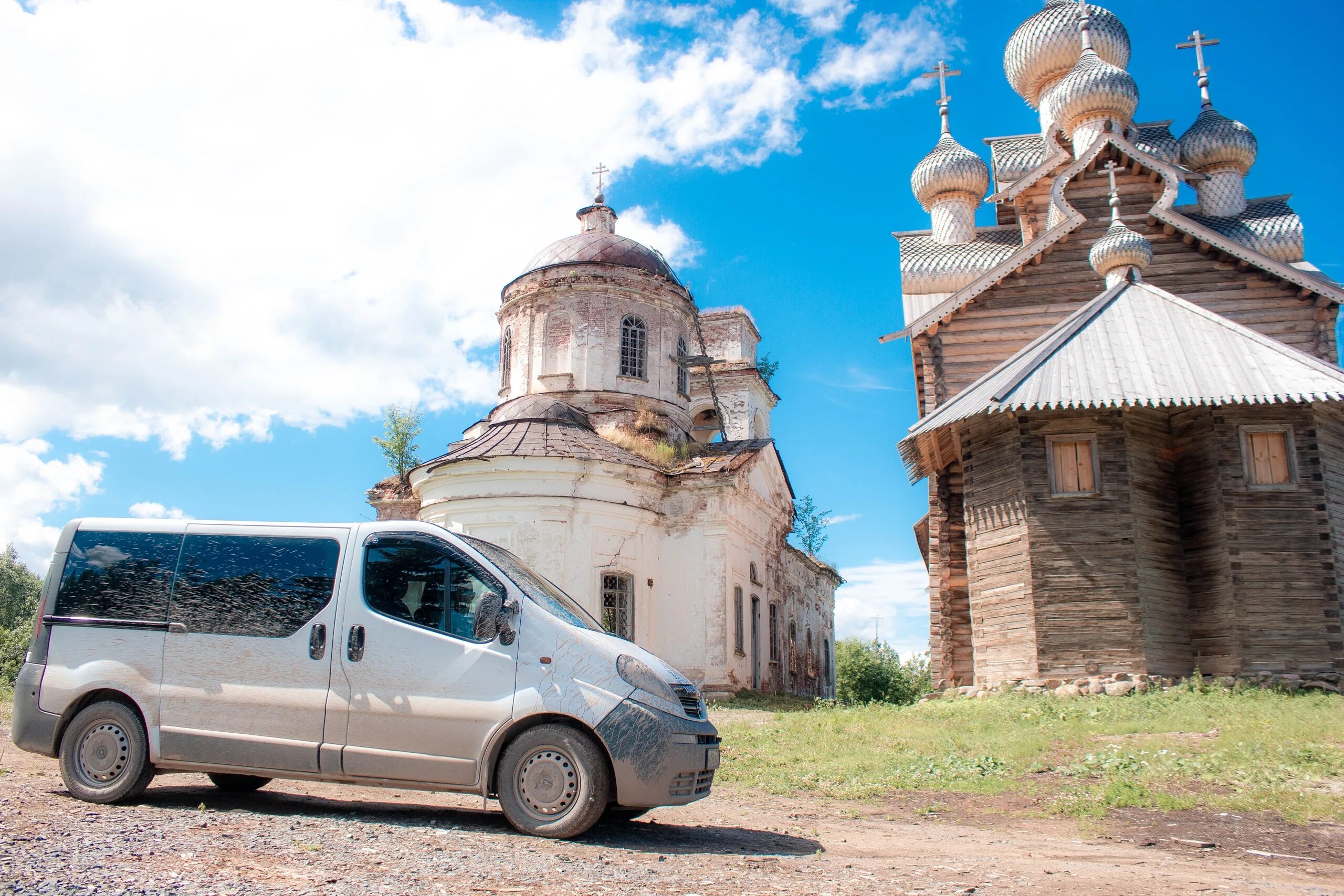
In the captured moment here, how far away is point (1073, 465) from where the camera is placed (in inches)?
582

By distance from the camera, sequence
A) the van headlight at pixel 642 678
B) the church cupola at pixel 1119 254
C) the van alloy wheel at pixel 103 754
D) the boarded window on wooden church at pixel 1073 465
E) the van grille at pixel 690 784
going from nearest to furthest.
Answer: the van grille at pixel 690 784 → the van headlight at pixel 642 678 → the van alloy wheel at pixel 103 754 → the boarded window on wooden church at pixel 1073 465 → the church cupola at pixel 1119 254

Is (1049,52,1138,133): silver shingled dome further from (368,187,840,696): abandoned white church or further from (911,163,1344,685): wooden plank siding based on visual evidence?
(368,187,840,696): abandoned white church

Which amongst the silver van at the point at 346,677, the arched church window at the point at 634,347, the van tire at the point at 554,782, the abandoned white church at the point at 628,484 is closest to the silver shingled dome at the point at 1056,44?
the abandoned white church at the point at 628,484

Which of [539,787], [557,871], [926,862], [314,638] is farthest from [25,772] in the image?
[926,862]

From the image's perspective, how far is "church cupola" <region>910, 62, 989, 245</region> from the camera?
82.6 ft

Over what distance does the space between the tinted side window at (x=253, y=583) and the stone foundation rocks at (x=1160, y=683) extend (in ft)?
35.2

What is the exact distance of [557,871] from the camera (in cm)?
504

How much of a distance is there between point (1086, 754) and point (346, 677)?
7.15 m

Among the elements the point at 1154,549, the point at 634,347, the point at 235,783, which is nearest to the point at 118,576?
the point at 235,783

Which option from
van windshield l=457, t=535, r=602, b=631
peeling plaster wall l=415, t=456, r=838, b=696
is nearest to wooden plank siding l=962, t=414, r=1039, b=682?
peeling plaster wall l=415, t=456, r=838, b=696

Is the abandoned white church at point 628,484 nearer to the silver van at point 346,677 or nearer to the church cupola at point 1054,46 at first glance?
the church cupola at point 1054,46

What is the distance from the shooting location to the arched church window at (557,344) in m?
25.2

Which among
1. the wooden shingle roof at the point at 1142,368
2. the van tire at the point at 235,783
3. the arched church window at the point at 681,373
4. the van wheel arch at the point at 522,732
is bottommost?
the van tire at the point at 235,783

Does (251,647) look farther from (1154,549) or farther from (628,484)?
(628,484)
